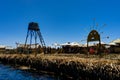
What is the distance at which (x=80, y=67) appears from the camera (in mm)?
26547

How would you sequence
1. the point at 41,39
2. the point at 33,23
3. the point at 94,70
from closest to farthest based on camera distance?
1. the point at 94,70
2. the point at 33,23
3. the point at 41,39

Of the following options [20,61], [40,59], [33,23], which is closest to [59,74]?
[40,59]

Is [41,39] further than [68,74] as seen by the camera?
Yes

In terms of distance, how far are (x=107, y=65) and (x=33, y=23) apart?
44.5m

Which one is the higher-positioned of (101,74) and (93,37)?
(93,37)

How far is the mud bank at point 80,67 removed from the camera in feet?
71.8

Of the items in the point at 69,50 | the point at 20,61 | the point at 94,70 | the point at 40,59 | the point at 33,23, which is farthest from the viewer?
the point at 33,23

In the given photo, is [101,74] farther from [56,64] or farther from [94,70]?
[56,64]

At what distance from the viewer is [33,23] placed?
64875mm

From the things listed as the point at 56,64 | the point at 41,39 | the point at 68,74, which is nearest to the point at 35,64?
the point at 56,64

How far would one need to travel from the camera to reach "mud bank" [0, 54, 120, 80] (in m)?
21.9

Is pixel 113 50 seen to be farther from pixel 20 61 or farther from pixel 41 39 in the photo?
pixel 41 39

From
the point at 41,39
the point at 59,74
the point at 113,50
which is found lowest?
the point at 59,74

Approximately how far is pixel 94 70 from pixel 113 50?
90.1 feet
